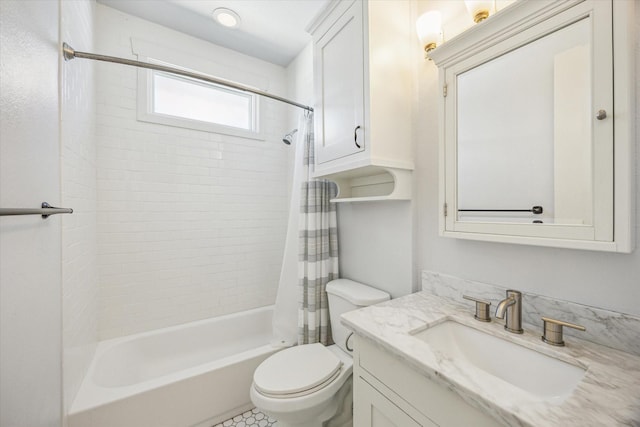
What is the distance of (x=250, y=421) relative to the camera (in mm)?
1516

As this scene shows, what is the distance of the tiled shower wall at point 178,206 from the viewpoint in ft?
5.64

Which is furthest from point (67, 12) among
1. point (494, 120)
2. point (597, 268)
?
point (597, 268)

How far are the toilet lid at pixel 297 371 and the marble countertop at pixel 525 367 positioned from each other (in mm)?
482

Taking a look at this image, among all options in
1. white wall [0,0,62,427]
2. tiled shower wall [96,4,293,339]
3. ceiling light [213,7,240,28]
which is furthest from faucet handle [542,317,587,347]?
ceiling light [213,7,240,28]

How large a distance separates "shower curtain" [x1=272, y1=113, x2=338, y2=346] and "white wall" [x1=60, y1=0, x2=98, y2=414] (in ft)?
3.55

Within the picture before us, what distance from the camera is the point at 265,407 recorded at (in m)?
1.09

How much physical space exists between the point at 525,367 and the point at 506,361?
0.05m

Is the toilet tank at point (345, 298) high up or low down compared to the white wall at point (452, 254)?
down

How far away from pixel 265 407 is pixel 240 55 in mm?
2610

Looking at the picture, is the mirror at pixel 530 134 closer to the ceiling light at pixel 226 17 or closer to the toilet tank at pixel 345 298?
the toilet tank at pixel 345 298

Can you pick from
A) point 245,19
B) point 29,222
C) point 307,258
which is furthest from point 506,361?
point 245,19

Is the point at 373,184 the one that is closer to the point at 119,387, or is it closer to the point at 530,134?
the point at 530,134

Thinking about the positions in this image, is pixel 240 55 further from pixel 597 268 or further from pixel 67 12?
pixel 597 268

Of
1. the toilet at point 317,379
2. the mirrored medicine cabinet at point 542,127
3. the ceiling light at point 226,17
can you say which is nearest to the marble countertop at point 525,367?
the mirrored medicine cabinet at point 542,127
